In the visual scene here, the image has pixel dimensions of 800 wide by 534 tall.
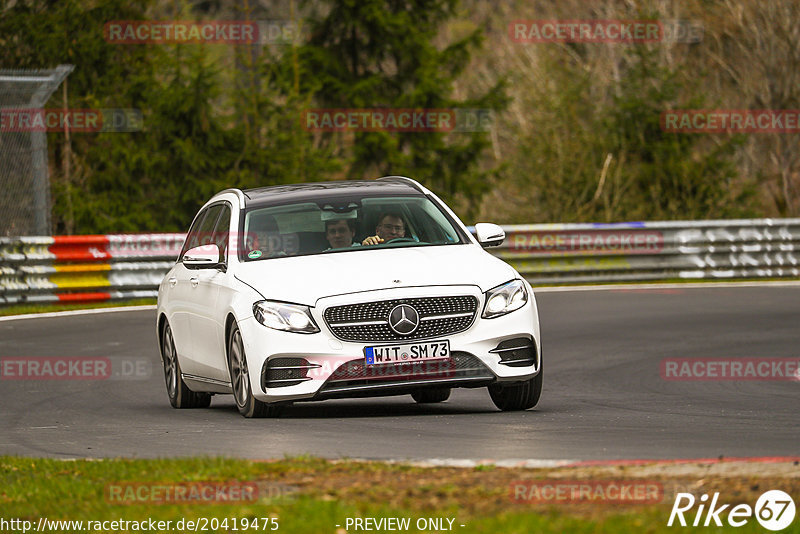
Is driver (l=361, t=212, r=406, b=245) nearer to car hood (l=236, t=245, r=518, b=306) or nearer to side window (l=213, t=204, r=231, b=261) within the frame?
car hood (l=236, t=245, r=518, b=306)

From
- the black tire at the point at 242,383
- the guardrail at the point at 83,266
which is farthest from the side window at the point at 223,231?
the guardrail at the point at 83,266

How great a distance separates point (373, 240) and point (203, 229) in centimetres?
203

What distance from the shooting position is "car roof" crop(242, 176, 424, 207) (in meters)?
11.2

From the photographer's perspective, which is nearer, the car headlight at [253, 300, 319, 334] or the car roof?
the car headlight at [253, 300, 319, 334]

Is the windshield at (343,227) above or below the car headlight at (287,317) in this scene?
above

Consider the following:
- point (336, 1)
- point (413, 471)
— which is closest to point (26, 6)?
point (336, 1)

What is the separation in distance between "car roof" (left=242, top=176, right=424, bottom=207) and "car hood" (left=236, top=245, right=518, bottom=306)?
0.79 metres

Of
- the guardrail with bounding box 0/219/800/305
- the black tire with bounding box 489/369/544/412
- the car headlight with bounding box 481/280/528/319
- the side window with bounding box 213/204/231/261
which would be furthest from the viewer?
the guardrail with bounding box 0/219/800/305

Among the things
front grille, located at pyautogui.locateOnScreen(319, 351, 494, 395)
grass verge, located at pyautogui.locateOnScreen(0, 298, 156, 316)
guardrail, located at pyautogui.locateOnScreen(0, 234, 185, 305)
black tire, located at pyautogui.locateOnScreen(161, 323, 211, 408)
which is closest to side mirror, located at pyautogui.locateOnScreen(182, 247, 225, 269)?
black tire, located at pyautogui.locateOnScreen(161, 323, 211, 408)

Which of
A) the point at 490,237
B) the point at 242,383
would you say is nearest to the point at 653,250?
the point at 490,237

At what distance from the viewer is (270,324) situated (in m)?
9.88

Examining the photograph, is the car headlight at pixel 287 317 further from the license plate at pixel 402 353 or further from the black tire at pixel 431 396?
the black tire at pixel 431 396

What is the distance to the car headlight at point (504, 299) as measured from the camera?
9.95 m

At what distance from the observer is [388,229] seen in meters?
11.0
